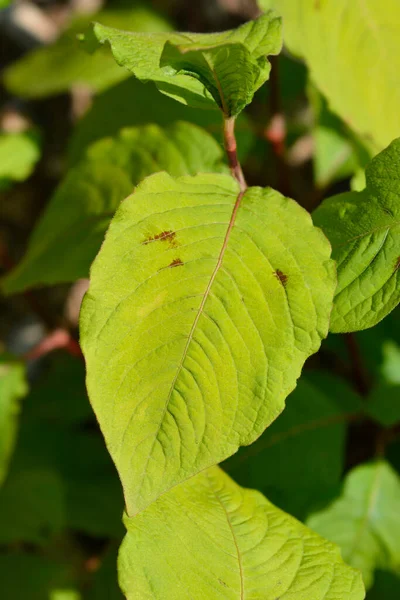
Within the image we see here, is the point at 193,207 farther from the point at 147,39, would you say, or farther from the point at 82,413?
the point at 82,413

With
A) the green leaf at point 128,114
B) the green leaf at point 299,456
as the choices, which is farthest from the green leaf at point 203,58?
the green leaf at point 299,456

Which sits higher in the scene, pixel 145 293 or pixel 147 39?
pixel 147 39

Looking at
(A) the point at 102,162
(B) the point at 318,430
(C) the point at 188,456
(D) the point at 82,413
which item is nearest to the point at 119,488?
(D) the point at 82,413

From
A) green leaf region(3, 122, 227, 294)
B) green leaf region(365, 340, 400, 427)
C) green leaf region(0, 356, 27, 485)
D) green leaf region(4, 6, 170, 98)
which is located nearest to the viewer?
green leaf region(3, 122, 227, 294)

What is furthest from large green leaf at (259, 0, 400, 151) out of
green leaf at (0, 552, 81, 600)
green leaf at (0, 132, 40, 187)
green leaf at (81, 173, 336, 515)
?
green leaf at (0, 552, 81, 600)

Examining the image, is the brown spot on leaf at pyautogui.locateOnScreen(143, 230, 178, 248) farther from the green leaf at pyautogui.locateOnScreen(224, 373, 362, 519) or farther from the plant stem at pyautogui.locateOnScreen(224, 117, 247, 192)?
the green leaf at pyautogui.locateOnScreen(224, 373, 362, 519)

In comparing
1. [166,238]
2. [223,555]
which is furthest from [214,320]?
[223,555]
